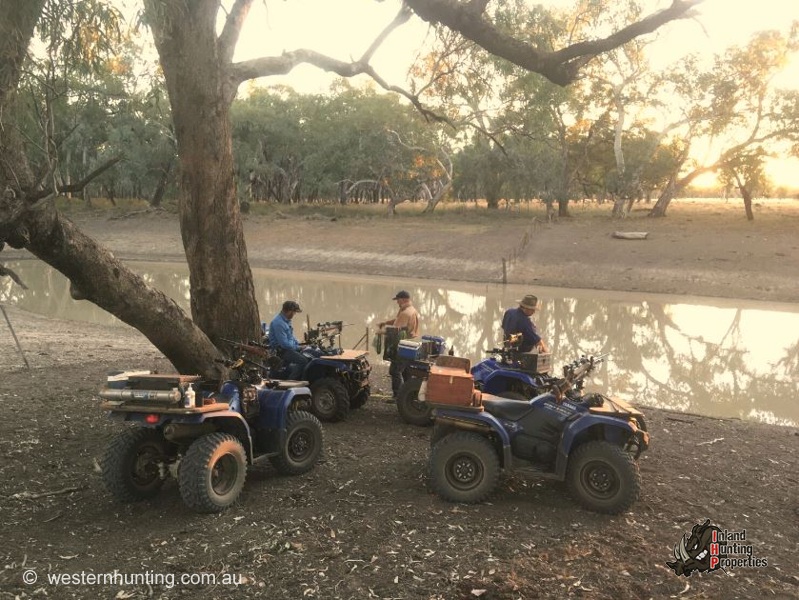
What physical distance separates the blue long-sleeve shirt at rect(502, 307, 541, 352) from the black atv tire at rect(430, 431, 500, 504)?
2.00m

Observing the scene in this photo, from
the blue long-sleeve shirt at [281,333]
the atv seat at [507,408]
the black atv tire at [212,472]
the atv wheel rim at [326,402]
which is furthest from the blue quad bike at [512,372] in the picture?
the black atv tire at [212,472]

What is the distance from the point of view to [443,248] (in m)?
29.3

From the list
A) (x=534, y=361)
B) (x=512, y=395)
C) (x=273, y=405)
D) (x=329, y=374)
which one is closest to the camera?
(x=273, y=405)

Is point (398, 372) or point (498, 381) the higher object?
point (498, 381)

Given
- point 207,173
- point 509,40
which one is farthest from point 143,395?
point 509,40

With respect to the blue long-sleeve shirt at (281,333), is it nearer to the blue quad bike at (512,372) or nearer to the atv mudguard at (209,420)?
the blue quad bike at (512,372)

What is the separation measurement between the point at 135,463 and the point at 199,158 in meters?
3.69

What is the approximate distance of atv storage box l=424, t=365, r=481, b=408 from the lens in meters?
5.29

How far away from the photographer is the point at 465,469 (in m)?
5.27

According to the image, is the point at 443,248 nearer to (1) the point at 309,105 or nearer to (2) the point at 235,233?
(2) the point at 235,233

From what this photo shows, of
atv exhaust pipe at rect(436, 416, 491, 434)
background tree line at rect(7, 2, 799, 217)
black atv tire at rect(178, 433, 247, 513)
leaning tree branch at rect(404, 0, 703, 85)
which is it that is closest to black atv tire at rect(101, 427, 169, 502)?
black atv tire at rect(178, 433, 247, 513)

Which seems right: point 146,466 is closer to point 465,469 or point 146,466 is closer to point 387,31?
point 465,469

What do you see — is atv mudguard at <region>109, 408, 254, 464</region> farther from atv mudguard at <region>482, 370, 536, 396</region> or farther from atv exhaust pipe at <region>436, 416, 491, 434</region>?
atv mudguard at <region>482, 370, 536, 396</region>

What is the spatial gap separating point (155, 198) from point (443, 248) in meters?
21.9
